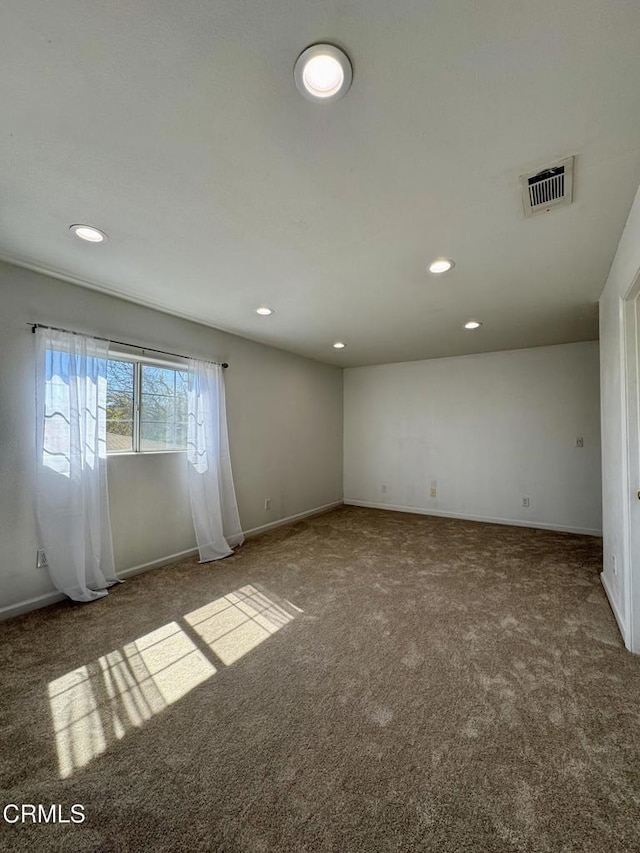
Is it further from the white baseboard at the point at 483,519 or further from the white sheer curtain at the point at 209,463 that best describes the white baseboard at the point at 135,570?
the white baseboard at the point at 483,519

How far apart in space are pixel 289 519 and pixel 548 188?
436cm

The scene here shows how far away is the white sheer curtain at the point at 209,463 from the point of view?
3408mm

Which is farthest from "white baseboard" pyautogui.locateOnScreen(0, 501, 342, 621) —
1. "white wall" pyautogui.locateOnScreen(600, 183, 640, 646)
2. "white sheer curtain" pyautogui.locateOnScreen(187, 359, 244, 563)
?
"white wall" pyautogui.locateOnScreen(600, 183, 640, 646)

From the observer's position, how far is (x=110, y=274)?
250cm

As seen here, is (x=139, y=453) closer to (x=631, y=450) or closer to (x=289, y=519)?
(x=289, y=519)

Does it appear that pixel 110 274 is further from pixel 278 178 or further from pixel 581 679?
pixel 581 679

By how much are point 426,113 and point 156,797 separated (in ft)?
8.58

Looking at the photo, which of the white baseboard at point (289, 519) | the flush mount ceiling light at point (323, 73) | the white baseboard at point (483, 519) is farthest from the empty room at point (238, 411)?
the white baseboard at point (483, 519)

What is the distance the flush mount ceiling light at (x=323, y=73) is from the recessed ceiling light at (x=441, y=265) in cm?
136

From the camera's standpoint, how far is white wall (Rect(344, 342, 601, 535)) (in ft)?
14.1

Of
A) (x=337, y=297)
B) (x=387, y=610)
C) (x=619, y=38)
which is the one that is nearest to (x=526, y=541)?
(x=387, y=610)

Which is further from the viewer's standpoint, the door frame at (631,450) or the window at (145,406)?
the window at (145,406)

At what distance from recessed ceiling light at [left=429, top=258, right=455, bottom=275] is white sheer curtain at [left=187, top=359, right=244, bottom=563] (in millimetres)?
2365

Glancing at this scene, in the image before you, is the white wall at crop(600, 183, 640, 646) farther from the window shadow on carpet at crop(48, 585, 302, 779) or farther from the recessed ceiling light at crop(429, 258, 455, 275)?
the window shadow on carpet at crop(48, 585, 302, 779)
